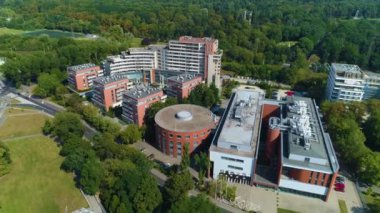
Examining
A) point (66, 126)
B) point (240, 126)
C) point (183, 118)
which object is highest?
point (240, 126)

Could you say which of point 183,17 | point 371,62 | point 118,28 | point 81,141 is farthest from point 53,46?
point 371,62

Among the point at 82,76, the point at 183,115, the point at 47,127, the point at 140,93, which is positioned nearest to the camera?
→ the point at 183,115

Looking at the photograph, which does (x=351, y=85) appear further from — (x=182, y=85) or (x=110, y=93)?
(x=110, y=93)

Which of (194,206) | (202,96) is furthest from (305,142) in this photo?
(202,96)

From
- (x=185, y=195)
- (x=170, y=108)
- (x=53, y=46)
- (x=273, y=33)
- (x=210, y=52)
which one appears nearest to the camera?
(x=185, y=195)

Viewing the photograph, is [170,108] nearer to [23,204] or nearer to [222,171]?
[222,171]

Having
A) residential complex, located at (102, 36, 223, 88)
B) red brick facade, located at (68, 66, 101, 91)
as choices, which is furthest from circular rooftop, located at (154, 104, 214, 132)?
red brick facade, located at (68, 66, 101, 91)

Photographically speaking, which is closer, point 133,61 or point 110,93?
point 110,93
